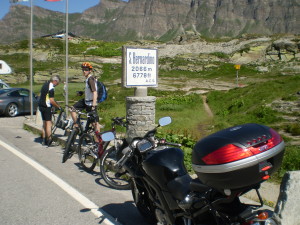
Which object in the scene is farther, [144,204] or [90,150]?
[90,150]

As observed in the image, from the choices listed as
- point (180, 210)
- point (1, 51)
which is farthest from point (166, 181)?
point (1, 51)

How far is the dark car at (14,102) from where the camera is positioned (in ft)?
59.9

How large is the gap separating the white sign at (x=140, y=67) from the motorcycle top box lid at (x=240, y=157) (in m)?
5.20

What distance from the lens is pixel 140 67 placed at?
28.1 ft

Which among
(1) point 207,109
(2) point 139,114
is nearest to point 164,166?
(2) point 139,114

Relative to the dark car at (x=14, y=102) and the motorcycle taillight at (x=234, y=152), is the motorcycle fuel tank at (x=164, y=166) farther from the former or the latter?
the dark car at (x=14, y=102)

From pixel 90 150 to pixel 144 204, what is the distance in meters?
2.74

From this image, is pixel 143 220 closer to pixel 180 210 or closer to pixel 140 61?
pixel 180 210

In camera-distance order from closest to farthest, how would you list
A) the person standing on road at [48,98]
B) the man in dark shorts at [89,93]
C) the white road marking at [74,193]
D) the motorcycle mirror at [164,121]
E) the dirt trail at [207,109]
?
the motorcycle mirror at [164,121]
the white road marking at [74,193]
the man in dark shorts at [89,93]
the person standing on road at [48,98]
the dirt trail at [207,109]

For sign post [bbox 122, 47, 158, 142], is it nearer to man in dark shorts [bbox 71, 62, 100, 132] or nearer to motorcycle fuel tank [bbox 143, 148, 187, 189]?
man in dark shorts [bbox 71, 62, 100, 132]

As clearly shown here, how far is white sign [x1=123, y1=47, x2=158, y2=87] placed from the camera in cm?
841

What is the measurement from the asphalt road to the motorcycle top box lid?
228cm

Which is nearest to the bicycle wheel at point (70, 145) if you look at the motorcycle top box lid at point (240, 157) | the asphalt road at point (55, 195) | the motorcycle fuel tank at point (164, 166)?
the asphalt road at point (55, 195)

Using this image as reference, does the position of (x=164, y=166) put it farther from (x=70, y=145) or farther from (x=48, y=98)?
(x=48, y=98)
